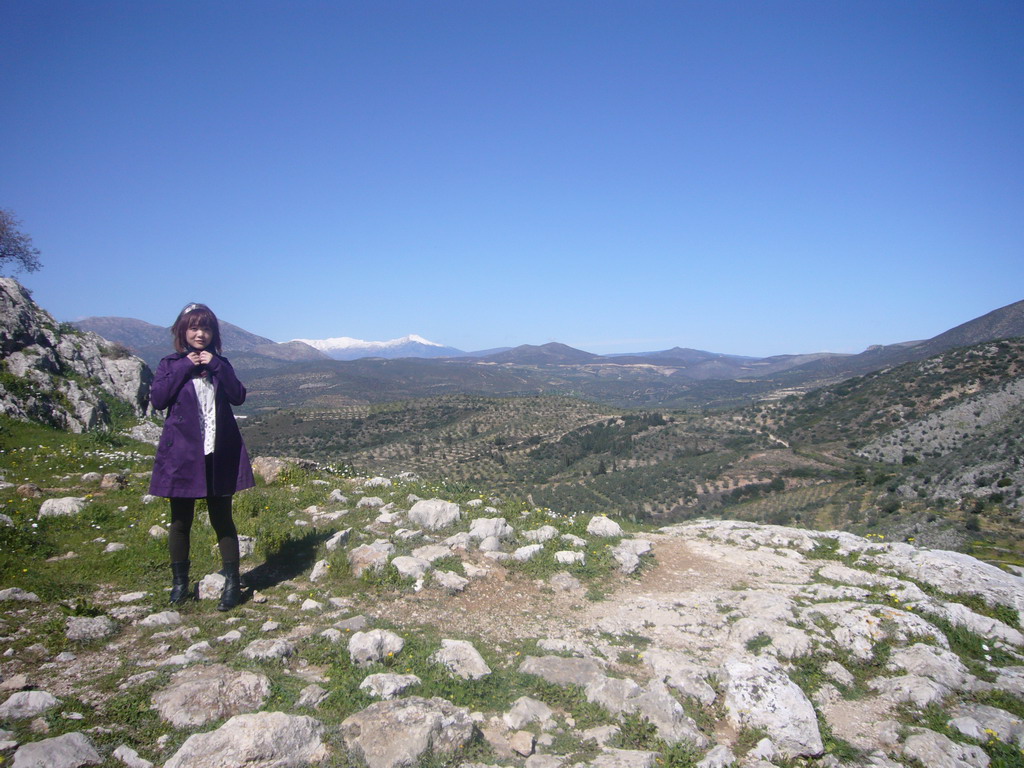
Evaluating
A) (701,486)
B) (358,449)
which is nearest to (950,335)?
(701,486)

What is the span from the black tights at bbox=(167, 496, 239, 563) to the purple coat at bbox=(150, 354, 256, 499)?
0.23 meters

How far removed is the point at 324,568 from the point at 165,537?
2.51 meters

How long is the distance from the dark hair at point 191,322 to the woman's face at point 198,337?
1.3 inches

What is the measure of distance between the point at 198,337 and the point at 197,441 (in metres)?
1.15

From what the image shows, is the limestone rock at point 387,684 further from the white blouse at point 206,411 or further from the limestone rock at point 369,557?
the white blouse at point 206,411

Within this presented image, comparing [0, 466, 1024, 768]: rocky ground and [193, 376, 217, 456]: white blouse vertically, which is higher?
[193, 376, 217, 456]: white blouse

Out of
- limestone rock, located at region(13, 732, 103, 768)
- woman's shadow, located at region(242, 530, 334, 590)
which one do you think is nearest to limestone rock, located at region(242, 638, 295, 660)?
limestone rock, located at region(13, 732, 103, 768)

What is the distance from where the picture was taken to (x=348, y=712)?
4082 mm

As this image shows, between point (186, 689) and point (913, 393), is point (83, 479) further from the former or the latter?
point (913, 393)

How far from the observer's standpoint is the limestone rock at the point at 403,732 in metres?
3.56

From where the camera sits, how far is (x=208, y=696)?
3.94 m

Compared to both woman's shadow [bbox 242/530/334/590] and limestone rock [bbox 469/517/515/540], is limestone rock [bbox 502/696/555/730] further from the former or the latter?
limestone rock [bbox 469/517/515/540]

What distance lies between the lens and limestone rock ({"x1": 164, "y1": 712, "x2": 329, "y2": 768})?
3.29m

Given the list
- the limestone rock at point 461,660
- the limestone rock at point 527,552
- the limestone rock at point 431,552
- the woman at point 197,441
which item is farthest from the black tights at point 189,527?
the limestone rock at point 527,552
